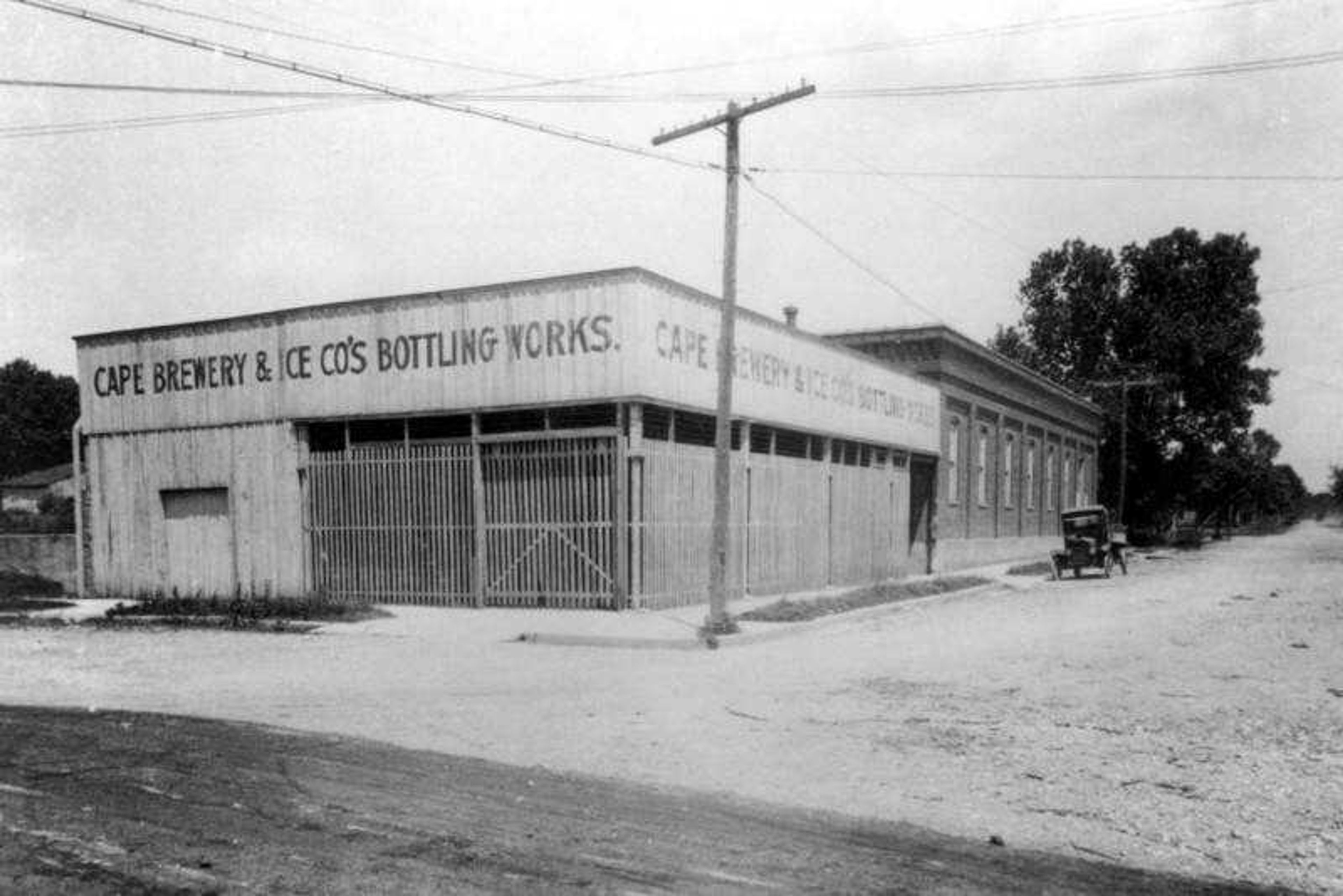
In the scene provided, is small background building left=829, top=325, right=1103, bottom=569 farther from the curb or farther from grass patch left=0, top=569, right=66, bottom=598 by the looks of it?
grass patch left=0, top=569, right=66, bottom=598

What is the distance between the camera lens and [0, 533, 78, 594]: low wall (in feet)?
73.4

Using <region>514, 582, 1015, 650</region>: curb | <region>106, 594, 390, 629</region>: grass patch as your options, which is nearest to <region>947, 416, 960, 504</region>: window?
<region>514, 582, 1015, 650</region>: curb

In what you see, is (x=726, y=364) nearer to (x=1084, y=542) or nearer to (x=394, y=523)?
(x=394, y=523)

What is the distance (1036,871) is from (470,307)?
14.4 meters

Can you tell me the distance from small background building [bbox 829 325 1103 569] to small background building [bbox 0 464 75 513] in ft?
183

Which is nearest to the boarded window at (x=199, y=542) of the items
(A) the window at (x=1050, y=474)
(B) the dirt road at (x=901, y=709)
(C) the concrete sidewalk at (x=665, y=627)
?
(B) the dirt road at (x=901, y=709)

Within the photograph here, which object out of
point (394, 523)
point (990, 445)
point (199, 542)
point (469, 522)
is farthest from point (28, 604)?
point (990, 445)

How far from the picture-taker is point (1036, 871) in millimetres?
4828

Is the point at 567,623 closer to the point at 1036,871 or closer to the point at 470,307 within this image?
the point at 470,307

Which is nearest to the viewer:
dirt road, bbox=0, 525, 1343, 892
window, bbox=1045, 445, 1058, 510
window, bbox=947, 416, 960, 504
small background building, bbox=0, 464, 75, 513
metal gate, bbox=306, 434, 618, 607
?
dirt road, bbox=0, 525, 1343, 892

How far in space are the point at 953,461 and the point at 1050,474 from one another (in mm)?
13571

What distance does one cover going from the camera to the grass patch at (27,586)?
69.9 feet

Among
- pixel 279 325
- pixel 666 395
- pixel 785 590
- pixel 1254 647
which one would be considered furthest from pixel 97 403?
pixel 1254 647

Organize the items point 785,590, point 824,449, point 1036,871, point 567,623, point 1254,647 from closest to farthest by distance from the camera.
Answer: point 1036,871
point 1254,647
point 567,623
point 785,590
point 824,449
